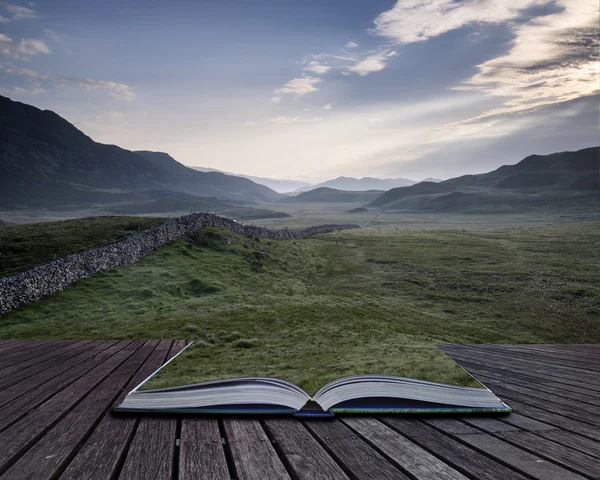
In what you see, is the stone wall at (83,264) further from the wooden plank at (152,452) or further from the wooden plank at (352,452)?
the wooden plank at (352,452)

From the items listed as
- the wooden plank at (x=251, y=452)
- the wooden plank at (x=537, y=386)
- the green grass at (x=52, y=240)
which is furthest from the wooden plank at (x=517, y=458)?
the green grass at (x=52, y=240)

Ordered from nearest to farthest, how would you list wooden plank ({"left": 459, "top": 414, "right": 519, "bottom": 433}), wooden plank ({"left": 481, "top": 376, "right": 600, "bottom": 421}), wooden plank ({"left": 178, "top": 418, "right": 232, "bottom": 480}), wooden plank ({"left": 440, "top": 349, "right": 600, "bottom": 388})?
1. wooden plank ({"left": 178, "top": 418, "right": 232, "bottom": 480})
2. wooden plank ({"left": 459, "top": 414, "right": 519, "bottom": 433})
3. wooden plank ({"left": 481, "top": 376, "right": 600, "bottom": 421})
4. wooden plank ({"left": 440, "top": 349, "right": 600, "bottom": 388})

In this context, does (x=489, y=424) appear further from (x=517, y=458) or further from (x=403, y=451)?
(x=403, y=451)

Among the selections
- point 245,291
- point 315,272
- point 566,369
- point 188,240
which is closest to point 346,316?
point 245,291

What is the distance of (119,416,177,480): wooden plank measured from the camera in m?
2.50

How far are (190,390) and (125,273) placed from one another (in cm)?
2129

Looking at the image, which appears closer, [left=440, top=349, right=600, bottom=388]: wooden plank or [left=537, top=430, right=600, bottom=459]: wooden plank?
[left=537, top=430, right=600, bottom=459]: wooden plank

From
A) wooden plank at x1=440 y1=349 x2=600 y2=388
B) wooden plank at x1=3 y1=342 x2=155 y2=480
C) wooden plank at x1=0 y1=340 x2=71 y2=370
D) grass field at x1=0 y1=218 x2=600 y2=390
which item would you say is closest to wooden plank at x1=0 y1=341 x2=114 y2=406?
wooden plank at x1=0 y1=340 x2=71 y2=370

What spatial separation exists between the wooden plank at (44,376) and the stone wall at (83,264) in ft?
45.1

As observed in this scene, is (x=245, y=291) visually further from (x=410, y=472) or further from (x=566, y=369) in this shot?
(x=410, y=472)

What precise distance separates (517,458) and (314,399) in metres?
1.93

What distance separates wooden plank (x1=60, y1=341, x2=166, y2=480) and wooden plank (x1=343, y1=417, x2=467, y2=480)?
6.79 ft

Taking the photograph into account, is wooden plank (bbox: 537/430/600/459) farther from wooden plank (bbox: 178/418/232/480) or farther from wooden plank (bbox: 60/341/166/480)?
wooden plank (bbox: 60/341/166/480)

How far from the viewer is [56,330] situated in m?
14.3
